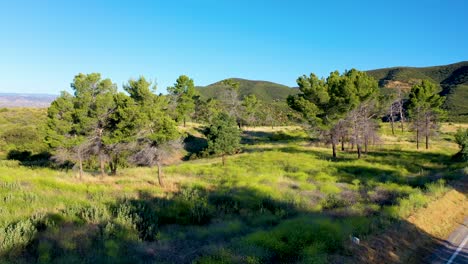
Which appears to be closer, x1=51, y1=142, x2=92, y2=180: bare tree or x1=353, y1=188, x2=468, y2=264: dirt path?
x1=353, y1=188, x2=468, y2=264: dirt path

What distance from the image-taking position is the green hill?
119125mm

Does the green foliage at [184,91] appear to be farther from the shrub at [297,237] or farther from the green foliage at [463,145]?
the shrub at [297,237]

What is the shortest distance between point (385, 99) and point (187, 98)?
40.9 meters

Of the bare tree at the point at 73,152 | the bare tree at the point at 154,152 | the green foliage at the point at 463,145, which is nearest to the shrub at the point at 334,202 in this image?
the bare tree at the point at 154,152

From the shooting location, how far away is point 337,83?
1617 inches

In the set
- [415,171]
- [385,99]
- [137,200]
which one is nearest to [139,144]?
[137,200]

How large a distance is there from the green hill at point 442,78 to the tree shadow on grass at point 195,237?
125 metres

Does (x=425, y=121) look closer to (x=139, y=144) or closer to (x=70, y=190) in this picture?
(x=139, y=144)

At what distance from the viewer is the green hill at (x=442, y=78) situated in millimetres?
119125

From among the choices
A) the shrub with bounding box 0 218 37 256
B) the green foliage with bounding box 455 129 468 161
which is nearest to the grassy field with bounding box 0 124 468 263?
the shrub with bounding box 0 218 37 256

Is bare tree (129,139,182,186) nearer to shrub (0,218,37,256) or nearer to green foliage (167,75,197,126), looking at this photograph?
shrub (0,218,37,256)

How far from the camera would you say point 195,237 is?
1018 cm

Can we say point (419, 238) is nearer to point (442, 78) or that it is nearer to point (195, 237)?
point (195, 237)

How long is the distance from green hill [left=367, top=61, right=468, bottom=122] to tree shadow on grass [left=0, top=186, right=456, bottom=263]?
12505cm
